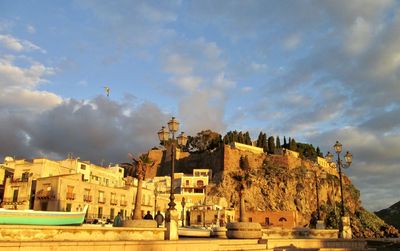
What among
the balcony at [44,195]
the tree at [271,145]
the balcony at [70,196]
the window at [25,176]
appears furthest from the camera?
the tree at [271,145]

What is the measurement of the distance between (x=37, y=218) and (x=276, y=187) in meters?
77.5

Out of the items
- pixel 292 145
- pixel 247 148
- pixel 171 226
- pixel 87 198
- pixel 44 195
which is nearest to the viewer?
pixel 171 226

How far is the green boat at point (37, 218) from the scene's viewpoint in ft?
43.6

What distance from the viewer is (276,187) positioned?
87.0 meters

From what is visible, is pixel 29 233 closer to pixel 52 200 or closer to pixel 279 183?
pixel 52 200

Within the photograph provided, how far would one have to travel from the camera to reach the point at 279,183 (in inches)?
3447

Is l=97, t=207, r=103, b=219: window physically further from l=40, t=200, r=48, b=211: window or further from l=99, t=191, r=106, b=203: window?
l=40, t=200, r=48, b=211: window

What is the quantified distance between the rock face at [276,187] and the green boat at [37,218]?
61.0 metres

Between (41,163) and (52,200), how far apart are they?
943 cm

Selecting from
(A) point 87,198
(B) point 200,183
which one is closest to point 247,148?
(B) point 200,183

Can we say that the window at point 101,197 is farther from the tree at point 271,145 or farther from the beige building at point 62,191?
the tree at point 271,145

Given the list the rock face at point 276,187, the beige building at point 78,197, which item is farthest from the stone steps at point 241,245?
the rock face at point 276,187

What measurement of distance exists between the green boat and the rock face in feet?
200

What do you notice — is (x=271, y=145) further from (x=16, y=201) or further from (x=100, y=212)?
(x=16, y=201)
